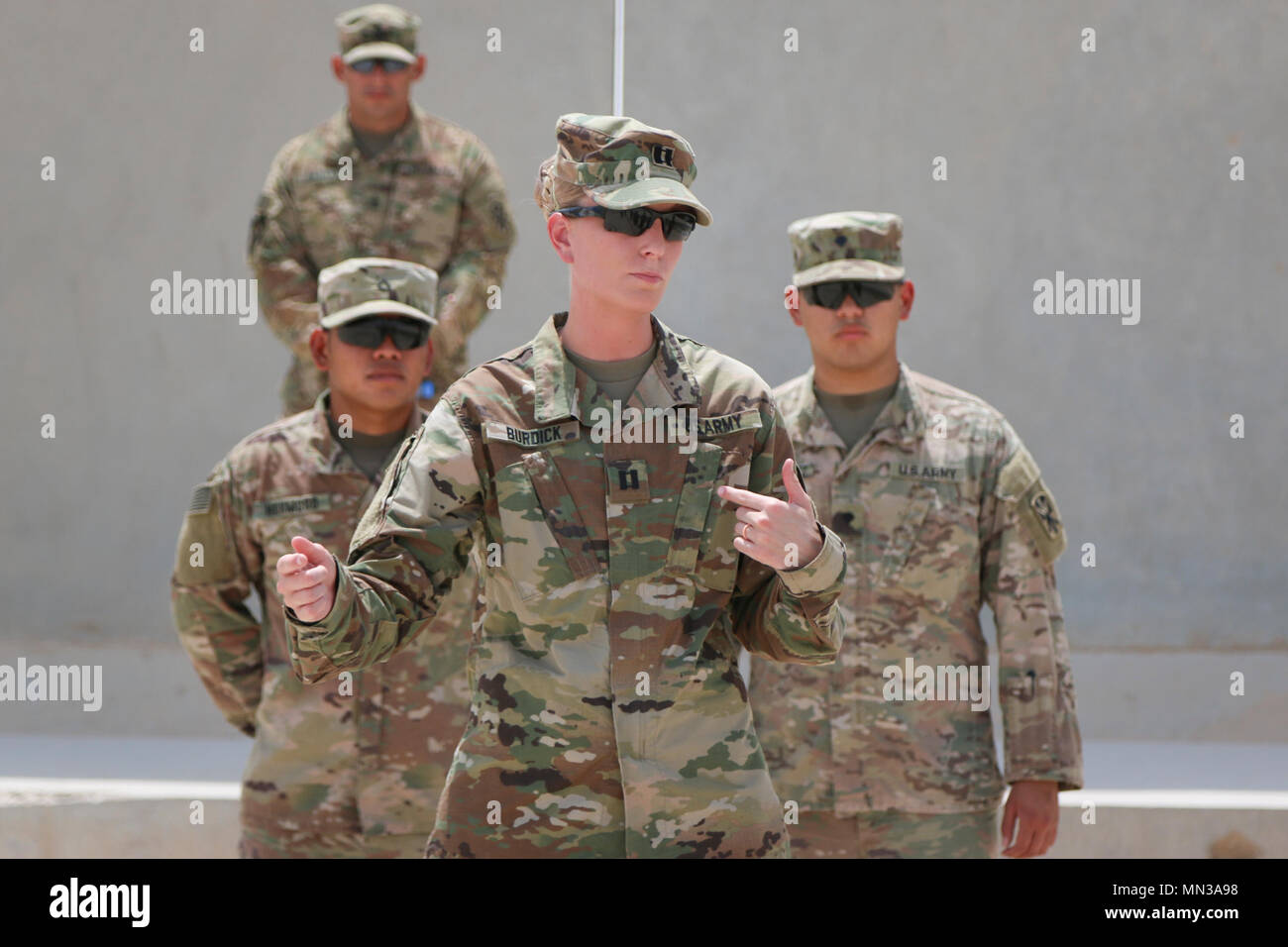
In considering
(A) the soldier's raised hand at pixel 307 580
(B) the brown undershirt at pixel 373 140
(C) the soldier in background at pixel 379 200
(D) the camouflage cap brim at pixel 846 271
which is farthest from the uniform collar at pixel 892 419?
(A) the soldier's raised hand at pixel 307 580

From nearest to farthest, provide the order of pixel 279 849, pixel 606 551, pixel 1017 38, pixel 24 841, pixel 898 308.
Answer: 1. pixel 606 551
2. pixel 279 849
3. pixel 898 308
4. pixel 24 841
5. pixel 1017 38

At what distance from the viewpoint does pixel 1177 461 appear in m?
7.72

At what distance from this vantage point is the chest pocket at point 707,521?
2.60 metres

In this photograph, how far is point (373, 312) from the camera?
427 centimetres

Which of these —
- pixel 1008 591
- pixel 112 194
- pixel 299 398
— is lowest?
pixel 1008 591

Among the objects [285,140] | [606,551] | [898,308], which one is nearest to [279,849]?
[606,551]

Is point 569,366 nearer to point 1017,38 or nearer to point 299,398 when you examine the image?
point 299,398

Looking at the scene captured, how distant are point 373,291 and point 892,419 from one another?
136 centimetres

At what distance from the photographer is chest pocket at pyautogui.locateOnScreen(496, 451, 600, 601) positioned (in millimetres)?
2586

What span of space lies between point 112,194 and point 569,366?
587cm

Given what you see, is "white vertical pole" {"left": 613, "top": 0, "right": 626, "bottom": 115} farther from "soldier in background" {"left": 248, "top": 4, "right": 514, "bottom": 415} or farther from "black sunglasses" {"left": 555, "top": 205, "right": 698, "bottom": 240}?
"black sunglasses" {"left": 555, "top": 205, "right": 698, "bottom": 240}

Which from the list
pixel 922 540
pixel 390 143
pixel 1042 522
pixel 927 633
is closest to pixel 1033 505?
pixel 1042 522

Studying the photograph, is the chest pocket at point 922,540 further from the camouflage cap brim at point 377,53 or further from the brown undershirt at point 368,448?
the camouflage cap brim at point 377,53

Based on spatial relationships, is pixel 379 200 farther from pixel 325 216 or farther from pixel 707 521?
pixel 707 521
